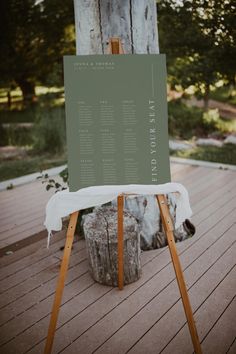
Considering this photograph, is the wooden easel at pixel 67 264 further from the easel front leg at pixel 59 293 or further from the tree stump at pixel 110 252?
the tree stump at pixel 110 252

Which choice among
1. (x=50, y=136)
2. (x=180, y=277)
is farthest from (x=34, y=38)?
(x=180, y=277)

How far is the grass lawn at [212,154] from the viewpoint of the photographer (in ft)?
19.5

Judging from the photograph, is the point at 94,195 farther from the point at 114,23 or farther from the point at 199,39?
the point at 199,39

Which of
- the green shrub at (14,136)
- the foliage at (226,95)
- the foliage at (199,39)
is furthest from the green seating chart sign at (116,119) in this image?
the foliage at (226,95)

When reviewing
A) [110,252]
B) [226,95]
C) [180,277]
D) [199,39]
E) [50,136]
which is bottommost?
[110,252]

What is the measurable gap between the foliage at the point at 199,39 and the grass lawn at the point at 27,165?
282 cm

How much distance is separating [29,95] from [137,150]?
8775 millimetres

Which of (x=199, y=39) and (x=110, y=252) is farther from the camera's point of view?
(x=199, y=39)

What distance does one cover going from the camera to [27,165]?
20.2 feet

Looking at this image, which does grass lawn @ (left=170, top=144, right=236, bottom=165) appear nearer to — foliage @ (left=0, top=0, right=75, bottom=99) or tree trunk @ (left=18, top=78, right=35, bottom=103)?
foliage @ (left=0, top=0, right=75, bottom=99)

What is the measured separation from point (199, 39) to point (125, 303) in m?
5.24

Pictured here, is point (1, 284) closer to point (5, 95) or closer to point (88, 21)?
point (88, 21)

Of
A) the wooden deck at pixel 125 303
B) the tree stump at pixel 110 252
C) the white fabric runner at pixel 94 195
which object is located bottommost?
the wooden deck at pixel 125 303

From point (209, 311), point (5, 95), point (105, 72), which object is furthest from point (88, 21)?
point (5, 95)
